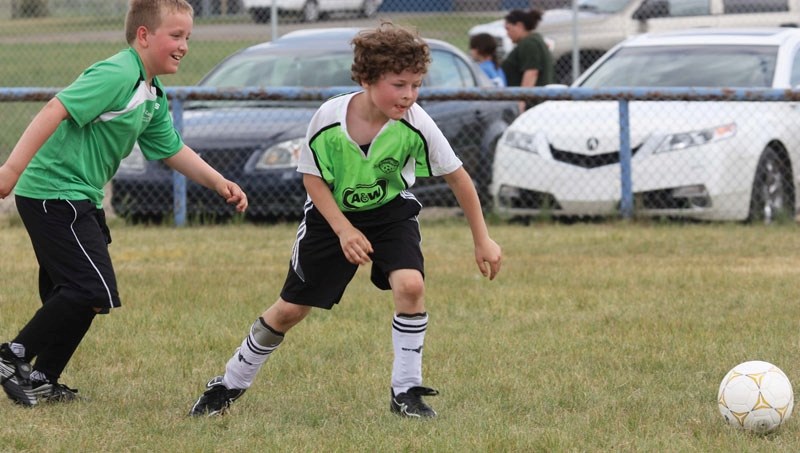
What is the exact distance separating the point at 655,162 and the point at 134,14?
5.73 meters

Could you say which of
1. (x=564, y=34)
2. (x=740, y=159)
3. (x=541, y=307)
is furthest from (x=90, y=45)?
(x=541, y=307)

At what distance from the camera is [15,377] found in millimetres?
4910

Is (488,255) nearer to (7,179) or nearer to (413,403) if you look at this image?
(413,403)

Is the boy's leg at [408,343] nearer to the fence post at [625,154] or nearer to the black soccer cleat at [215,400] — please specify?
the black soccer cleat at [215,400]

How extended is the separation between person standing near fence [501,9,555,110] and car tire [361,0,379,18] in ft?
14.6

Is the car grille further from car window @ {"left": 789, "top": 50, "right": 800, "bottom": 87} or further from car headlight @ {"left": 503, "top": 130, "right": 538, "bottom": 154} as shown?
car window @ {"left": 789, "top": 50, "right": 800, "bottom": 87}

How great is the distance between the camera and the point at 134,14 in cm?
488

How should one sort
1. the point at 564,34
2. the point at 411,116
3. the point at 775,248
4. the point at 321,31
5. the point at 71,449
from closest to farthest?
the point at 71,449 < the point at 411,116 < the point at 775,248 < the point at 321,31 < the point at 564,34

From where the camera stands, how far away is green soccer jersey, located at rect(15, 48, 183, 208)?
473 centimetres

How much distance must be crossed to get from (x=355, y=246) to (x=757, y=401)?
1449 mm

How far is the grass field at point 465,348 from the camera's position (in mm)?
4539

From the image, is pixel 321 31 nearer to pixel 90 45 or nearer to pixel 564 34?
pixel 90 45

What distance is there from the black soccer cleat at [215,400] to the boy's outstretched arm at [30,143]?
102 cm

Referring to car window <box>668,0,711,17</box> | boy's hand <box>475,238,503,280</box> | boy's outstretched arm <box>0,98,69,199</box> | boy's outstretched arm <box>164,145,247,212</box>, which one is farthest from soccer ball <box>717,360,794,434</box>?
car window <box>668,0,711,17</box>
